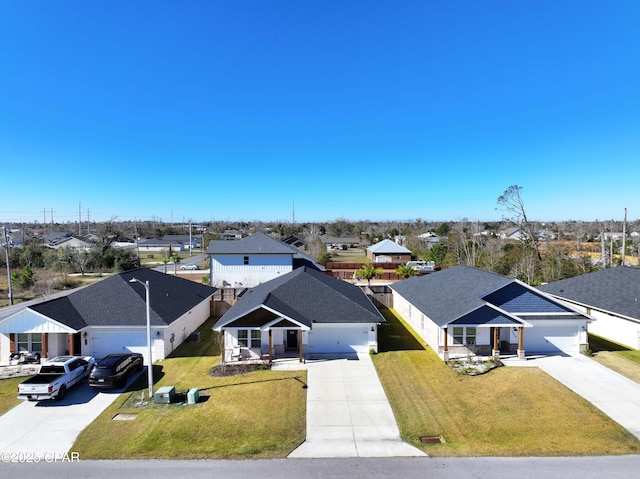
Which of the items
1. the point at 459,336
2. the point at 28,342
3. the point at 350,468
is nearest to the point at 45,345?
the point at 28,342

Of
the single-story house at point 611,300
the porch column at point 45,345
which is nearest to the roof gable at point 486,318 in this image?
the single-story house at point 611,300

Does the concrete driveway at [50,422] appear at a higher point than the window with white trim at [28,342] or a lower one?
lower

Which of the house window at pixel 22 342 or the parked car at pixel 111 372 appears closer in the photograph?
the parked car at pixel 111 372

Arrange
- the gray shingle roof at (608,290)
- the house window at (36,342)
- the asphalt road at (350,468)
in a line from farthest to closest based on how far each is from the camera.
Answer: the gray shingle roof at (608,290), the house window at (36,342), the asphalt road at (350,468)

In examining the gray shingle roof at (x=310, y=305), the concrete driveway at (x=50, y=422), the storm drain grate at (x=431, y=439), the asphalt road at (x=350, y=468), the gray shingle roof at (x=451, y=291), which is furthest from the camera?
the gray shingle roof at (x=451, y=291)

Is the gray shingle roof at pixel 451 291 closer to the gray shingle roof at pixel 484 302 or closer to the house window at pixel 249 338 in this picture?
the gray shingle roof at pixel 484 302

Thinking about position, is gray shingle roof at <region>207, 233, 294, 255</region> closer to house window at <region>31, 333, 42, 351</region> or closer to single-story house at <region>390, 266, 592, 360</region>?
house window at <region>31, 333, 42, 351</region>

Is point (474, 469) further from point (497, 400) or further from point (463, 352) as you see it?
point (463, 352)

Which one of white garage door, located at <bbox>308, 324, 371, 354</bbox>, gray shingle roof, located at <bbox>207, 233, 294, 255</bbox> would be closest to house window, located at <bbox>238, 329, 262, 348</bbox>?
white garage door, located at <bbox>308, 324, 371, 354</bbox>
